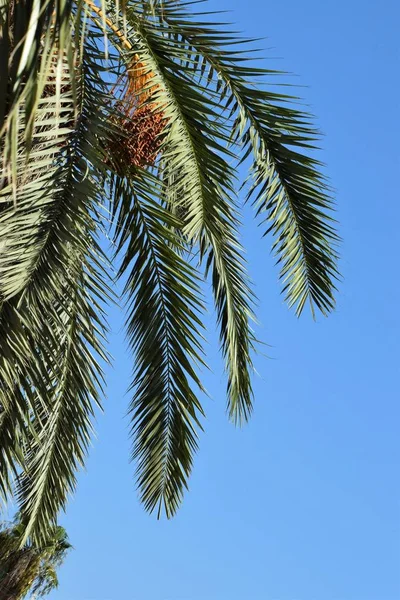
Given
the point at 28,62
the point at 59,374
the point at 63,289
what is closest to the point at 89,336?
the point at 59,374

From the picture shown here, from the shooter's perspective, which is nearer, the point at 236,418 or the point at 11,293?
the point at 11,293

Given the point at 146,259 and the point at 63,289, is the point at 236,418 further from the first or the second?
the point at 63,289

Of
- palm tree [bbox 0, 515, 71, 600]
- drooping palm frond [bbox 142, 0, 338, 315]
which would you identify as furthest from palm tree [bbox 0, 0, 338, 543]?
palm tree [bbox 0, 515, 71, 600]

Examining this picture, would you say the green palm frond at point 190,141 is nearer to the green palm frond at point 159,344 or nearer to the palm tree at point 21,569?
the green palm frond at point 159,344

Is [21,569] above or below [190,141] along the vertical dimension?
below

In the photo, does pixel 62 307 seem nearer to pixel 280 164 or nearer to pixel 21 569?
pixel 280 164

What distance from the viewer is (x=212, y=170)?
6.44m

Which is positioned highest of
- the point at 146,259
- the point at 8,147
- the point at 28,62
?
the point at 146,259

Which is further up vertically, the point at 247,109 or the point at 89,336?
the point at 247,109

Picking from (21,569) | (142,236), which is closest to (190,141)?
(142,236)

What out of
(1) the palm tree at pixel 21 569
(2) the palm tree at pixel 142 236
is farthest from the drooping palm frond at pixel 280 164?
(1) the palm tree at pixel 21 569

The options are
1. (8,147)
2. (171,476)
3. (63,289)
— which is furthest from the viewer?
(171,476)

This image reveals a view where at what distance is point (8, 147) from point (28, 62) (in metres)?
0.27

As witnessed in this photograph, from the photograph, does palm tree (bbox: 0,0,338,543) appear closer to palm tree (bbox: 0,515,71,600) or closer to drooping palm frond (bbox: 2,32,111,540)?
drooping palm frond (bbox: 2,32,111,540)
